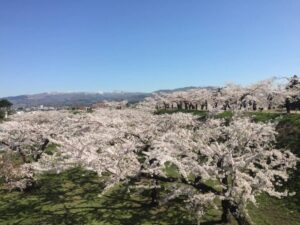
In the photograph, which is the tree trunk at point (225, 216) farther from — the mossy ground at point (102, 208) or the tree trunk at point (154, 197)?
the tree trunk at point (154, 197)

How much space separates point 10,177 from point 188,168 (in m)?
18.5

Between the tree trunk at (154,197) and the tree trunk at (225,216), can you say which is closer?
the tree trunk at (225,216)

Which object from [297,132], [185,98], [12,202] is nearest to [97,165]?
[12,202]

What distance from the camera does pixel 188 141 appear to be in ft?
87.2

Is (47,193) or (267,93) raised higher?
(267,93)

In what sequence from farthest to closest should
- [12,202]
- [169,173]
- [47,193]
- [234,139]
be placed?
[169,173]
[47,193]
[12,202]
[234,139]

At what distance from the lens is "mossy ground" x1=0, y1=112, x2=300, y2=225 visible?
85.8 feet

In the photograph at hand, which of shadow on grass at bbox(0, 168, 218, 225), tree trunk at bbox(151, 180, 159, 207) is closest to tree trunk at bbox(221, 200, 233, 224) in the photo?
shadow on grass at bbox(0, 168, 218, 225)

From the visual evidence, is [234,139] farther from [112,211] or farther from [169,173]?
[169,173]

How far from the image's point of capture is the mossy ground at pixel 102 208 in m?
26.2

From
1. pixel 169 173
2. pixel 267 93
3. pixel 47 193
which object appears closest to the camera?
pixel 47 193

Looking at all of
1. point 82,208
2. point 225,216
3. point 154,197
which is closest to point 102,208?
point 82,208

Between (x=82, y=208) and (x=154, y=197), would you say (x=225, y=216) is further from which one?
(x=82, y=208)

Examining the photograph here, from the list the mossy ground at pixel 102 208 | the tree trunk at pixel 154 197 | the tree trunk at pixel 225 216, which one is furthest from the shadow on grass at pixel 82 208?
the tree trunk at pixel 225 216
